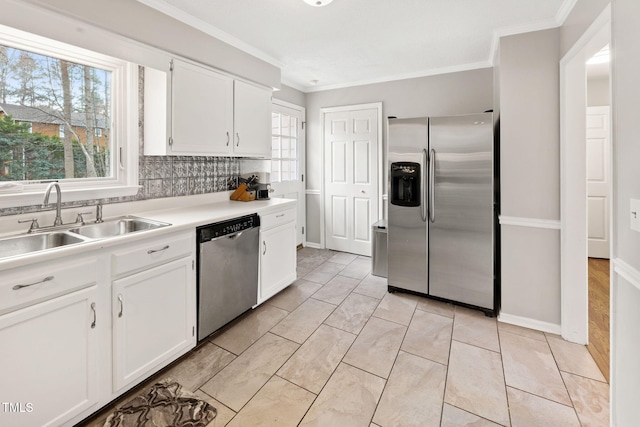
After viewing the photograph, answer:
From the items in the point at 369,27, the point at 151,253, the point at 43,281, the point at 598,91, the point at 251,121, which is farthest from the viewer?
the point at 598,91

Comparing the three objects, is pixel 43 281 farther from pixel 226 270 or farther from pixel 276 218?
pixel 276 218

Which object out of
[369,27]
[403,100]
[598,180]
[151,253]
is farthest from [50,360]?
[598,180]

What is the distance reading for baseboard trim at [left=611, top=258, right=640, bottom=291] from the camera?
1.19 m

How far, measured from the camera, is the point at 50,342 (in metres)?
1.37

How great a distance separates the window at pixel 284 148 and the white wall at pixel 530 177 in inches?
106

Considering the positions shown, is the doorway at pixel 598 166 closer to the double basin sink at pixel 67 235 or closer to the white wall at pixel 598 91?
the white wall at pixel 598 91

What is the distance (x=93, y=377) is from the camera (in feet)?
5.03

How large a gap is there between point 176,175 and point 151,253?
43.9 inches

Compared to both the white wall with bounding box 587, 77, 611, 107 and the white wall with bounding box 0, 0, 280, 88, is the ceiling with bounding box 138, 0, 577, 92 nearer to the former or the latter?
the white wall with bounding box 0, 0, 280, 88

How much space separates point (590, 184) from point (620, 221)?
3.92 metres

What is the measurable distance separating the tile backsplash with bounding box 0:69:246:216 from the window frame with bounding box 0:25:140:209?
52 mm

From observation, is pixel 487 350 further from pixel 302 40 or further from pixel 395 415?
pixel 302 40

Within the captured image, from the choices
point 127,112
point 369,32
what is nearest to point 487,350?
point 369,32

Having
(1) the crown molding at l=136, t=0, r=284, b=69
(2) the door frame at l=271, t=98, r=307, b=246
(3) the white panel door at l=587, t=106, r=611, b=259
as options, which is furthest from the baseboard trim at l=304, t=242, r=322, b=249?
(3) the white panel door at l=587, t=106, r=611, b=259
